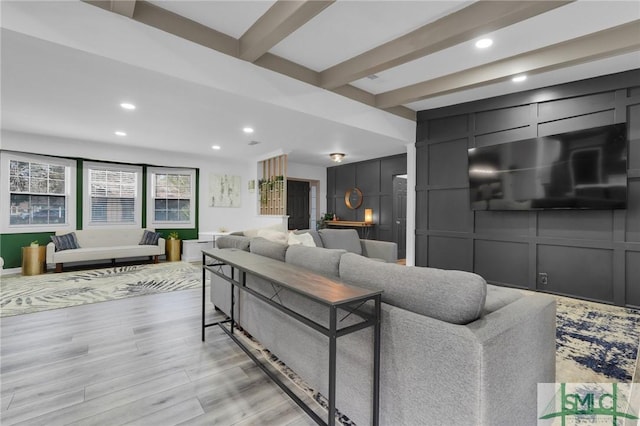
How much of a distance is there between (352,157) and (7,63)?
5641 millimetres

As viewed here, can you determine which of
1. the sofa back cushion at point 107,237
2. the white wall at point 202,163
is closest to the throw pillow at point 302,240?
the white wall at point 202,163

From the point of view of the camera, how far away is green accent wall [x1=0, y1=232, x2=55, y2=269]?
529cm

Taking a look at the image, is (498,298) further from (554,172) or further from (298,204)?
(298,204)

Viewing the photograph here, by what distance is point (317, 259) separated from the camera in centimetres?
201

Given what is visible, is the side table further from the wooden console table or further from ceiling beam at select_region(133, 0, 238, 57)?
the wooden console table

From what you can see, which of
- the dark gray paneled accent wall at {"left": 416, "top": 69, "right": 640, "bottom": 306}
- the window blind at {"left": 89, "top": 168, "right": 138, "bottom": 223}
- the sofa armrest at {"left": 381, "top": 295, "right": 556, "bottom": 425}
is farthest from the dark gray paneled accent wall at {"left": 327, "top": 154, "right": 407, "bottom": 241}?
the sofa armrest at {"left": 381, "top": 295, "right": 556, "bottom": 425}

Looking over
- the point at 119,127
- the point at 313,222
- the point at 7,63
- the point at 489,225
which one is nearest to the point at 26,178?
the point at 119,127

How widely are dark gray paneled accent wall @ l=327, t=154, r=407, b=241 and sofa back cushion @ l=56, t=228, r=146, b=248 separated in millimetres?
4827

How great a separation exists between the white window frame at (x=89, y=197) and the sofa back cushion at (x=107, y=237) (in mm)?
206

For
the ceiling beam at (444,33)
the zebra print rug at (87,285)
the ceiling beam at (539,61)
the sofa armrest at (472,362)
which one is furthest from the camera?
the zebra print rug at (87,285)

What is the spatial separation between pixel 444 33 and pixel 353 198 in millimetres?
5190

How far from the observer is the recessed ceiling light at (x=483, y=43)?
308cm

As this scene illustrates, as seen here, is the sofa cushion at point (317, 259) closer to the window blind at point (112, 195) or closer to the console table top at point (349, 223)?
the console table top at point (349, 223)

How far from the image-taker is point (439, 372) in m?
1.19
